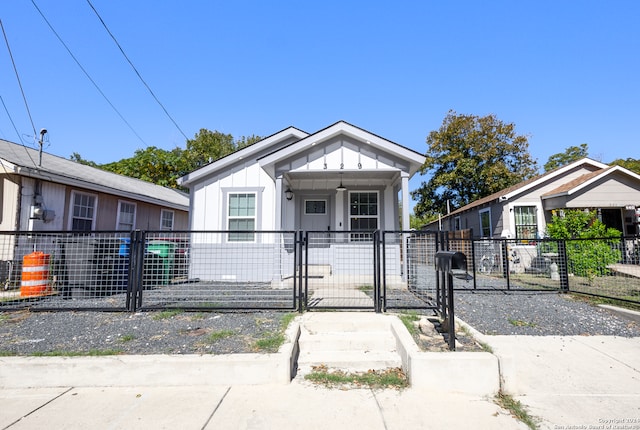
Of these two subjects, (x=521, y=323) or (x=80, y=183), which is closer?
(x=521, y=323)

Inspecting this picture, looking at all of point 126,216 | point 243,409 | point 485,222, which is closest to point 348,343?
point 243,409

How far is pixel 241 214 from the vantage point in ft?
29.1

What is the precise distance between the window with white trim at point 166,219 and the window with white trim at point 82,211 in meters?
3.27

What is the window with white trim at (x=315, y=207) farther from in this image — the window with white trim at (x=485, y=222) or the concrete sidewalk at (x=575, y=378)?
the window with white trim at (x=485, y=222)

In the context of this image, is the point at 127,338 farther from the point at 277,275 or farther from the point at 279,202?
the point at 279,202

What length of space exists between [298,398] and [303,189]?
717 cm

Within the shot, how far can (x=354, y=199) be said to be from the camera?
9359mm

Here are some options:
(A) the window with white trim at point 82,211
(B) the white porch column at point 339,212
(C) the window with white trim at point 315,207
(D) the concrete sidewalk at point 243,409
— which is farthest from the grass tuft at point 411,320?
(A) the window with white trim at point 82,211

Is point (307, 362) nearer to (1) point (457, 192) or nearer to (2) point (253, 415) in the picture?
(2) point (253, 415)

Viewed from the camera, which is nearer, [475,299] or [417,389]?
[417,389]

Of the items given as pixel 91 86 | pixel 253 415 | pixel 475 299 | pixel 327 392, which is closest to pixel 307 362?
pixel 327 392

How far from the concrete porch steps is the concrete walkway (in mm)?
510

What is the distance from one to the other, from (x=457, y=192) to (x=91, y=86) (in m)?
22.7

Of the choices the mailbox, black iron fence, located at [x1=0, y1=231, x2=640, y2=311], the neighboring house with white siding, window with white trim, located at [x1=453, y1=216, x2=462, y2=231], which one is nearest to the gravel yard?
black iron fence, located at [x1=0, y1=231, x2=640, y2=311]
